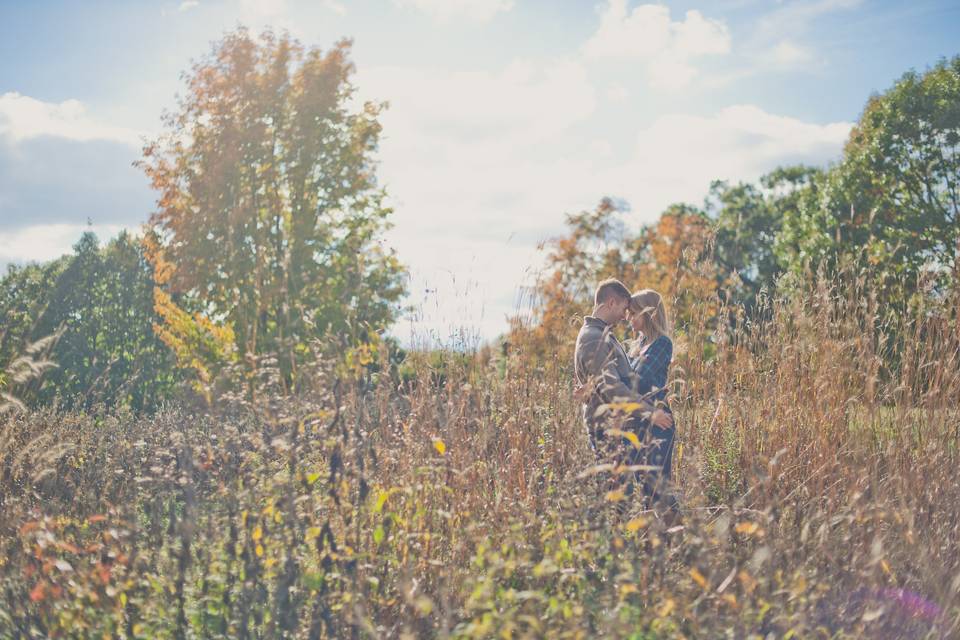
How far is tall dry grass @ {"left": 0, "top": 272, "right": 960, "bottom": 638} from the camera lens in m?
2.92

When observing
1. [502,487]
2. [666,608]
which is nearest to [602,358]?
[502,487]

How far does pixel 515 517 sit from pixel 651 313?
1976 mm

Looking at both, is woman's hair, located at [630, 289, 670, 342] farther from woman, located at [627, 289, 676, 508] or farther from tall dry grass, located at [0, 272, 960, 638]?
tall dry grass, located at [0, 272, 960, 638]

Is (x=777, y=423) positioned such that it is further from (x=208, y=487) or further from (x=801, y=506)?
(x=208, y=487)

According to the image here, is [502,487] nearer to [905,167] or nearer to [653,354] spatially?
[653,354]

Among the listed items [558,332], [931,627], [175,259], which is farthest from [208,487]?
[175,259]

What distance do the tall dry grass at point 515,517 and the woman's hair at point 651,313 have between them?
2.73 ft

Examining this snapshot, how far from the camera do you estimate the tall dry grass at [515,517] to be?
2922 millimetres

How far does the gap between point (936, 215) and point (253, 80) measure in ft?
44.8

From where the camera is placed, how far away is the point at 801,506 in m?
4.51

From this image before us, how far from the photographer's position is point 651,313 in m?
5.22

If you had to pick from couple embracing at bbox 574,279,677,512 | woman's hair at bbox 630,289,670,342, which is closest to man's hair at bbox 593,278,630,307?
couple embracing at bbox 574,279,677,512

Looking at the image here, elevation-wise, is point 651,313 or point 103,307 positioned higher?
point 103,307

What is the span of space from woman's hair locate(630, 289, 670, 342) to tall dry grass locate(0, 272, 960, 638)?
83 centimetres
